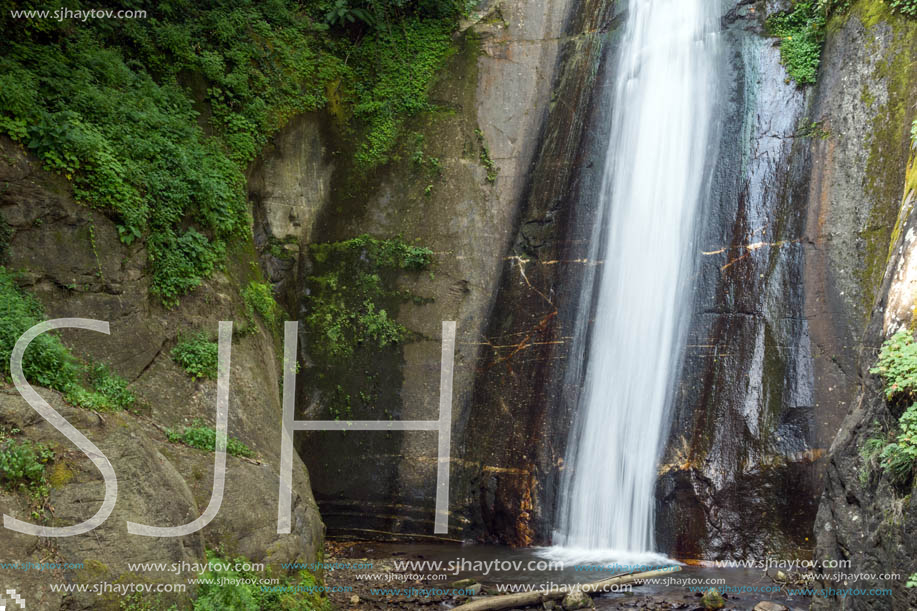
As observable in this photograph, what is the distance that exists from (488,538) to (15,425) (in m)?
6.34

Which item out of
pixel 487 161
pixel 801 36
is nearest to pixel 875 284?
pixel 801 36

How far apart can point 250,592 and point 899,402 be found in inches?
218

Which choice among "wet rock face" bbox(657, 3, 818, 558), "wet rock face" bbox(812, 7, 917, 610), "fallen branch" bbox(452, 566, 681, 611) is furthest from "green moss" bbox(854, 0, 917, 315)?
"fallen branch" bbox(452, 566, 681, 611)

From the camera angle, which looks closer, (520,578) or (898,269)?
(898,269)

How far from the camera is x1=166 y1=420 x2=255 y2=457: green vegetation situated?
603cm

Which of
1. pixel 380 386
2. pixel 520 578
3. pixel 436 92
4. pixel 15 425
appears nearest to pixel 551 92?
pixel 436 92

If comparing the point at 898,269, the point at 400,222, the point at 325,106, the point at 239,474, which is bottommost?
the point at 239,474

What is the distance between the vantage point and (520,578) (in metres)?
7.41

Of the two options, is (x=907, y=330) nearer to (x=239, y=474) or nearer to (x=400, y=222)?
(x=239, y=474)

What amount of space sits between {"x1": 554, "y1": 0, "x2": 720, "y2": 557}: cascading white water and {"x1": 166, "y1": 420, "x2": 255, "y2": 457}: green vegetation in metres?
4.51

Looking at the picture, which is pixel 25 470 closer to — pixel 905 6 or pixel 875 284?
pixel 875 284

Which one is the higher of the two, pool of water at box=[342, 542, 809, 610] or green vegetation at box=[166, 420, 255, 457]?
green vegetation at box=[166, 420, 255, 457]

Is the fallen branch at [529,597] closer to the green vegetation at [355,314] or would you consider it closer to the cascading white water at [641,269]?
the cascading white water at [641,269]

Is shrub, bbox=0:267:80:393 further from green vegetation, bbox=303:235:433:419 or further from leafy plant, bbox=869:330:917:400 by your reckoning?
leafy plant, bbox=869:330:917:400
